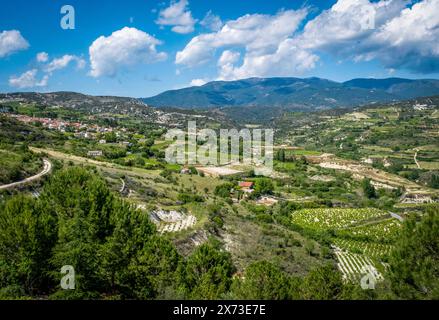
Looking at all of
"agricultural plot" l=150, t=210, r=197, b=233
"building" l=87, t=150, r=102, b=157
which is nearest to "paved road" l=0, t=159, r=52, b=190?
"agricultural plot" l=150, t=210, r=197, b=233

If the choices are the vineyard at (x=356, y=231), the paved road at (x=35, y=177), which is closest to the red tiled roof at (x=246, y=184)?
the vineyard at (x=356, y=231)

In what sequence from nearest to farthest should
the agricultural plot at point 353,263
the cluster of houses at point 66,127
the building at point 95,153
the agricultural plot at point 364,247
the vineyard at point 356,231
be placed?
the agricultural plot at point 353,263 < the vineyard at point 356,231 < the agricultural plot at point 364,247 < the building at point 95,153 < the cluster of houses at point 66,127

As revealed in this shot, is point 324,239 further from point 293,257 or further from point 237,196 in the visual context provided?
point 237,196

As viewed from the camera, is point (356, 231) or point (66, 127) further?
point (66, 127)

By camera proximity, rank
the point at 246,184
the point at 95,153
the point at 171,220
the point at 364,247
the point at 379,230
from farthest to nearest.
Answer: the point at 95,153 → the point at 246,184 → the point at 379,230 → the point at 364,247 → the point at 171,220

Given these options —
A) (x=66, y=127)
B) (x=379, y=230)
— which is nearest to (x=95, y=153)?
(x=66, y=127)

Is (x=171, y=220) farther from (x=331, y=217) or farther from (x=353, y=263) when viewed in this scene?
(x=331, y=217)

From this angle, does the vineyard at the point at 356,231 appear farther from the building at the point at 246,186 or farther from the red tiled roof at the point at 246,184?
the red tiled roof at the point at 246,184

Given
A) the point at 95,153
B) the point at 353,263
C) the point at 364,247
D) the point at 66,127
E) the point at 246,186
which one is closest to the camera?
the point at 353,263
